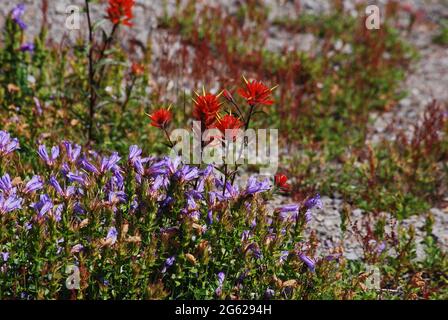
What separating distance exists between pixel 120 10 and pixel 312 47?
3.72 meters

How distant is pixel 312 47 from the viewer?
25.8ft

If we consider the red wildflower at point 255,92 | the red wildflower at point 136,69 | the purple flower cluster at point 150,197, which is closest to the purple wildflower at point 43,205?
the purple flower cluster at point 150,197

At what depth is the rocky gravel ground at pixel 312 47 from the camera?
5062 millimetres

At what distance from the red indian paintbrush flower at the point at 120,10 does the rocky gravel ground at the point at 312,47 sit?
1507 mm

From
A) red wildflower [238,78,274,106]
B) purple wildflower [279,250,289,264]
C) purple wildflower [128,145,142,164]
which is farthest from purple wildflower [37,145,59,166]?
purple wildflower [279,250,289,264]

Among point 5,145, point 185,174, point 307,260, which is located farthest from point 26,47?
point 307,260

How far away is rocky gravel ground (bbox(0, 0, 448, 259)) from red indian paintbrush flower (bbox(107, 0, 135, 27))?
4.94ft

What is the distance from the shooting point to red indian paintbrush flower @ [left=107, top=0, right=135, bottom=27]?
15.3 feet

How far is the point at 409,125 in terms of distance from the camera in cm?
683

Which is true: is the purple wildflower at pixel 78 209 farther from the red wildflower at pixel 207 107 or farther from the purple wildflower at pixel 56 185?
the red wildflower at pixel 207 107

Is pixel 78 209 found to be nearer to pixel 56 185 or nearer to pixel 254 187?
pixel 56 185

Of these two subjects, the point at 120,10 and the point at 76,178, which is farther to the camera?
the point at 120,10

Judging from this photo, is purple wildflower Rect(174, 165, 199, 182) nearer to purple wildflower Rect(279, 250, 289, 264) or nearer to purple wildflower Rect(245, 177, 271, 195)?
purple wildflower Rect(245, 177, 271, 195)

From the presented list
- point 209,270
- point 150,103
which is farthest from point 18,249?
point 150,103
